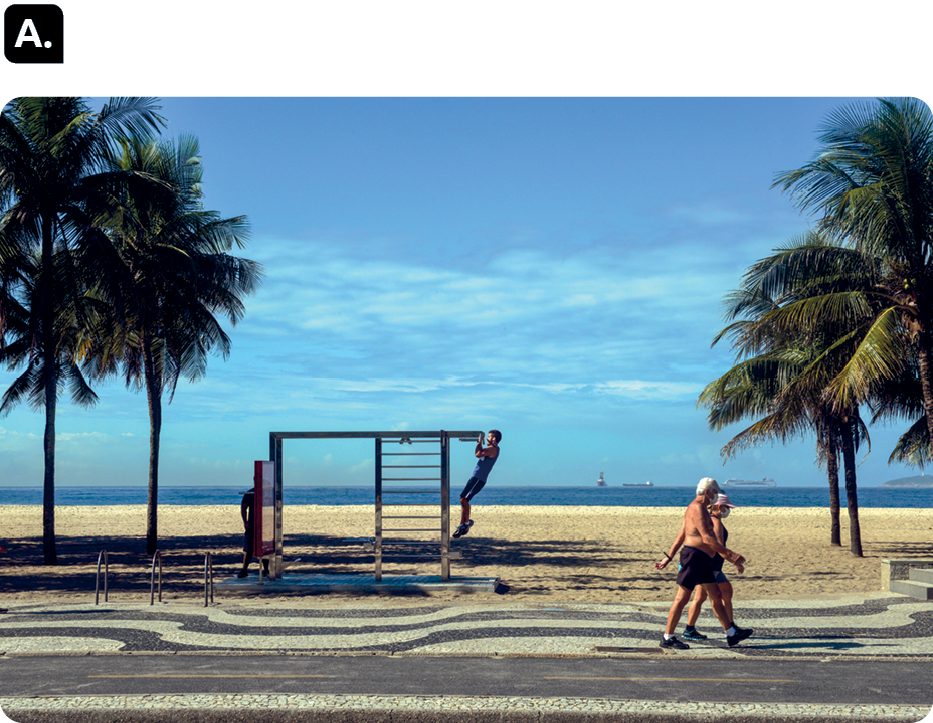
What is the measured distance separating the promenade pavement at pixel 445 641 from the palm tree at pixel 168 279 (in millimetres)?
9755

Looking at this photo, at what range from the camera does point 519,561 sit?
18500mm

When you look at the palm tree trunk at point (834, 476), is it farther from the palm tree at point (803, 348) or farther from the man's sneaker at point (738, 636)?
the man's sneaker at point (738, 636)

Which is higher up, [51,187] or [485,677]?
[51,187]

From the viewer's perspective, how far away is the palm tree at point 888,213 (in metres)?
14.6

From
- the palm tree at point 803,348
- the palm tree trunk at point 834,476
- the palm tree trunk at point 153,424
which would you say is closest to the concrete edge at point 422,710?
the palm tree at point 803,348

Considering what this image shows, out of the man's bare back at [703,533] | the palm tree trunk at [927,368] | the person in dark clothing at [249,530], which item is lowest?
the person in dark clothing at [249,530]

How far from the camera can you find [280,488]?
47.8 ft

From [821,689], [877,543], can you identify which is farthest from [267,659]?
[877,543]

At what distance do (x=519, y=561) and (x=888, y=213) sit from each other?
1050 cm

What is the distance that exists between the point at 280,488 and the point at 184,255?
8.82 m

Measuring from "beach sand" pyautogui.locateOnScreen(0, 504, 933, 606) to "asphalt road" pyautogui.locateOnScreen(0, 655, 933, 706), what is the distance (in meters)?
4.44

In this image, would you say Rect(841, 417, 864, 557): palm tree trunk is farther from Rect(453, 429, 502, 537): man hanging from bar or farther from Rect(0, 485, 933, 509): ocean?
Rect(0, 485, 933, 509): ocean

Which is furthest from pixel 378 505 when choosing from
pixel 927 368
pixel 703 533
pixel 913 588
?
pixel 927 368

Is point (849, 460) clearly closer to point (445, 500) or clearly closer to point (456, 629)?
point (445, 500)
